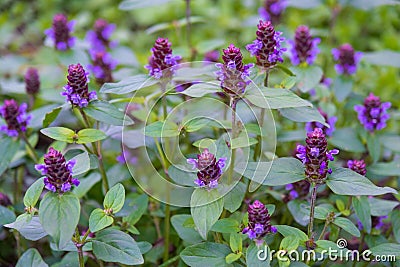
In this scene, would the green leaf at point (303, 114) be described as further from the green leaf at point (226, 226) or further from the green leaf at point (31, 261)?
the green leaf at point (31, 261)

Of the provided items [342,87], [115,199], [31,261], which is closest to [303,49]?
[342,87]

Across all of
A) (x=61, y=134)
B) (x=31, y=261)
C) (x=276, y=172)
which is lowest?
(x=31, y=261)

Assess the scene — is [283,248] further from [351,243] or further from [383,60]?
[383,60]

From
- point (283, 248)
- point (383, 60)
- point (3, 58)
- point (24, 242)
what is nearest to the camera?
point (283, 248)

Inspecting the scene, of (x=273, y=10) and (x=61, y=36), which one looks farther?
(x=273, y=10)

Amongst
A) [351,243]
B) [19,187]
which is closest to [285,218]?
[351,243]

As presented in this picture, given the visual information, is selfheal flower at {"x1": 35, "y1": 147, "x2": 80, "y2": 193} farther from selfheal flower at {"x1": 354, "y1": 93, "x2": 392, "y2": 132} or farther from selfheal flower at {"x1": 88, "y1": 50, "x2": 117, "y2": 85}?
selfheal flower at {"x1": 354, "y1": 93, "x2": 392, "y2": 132}

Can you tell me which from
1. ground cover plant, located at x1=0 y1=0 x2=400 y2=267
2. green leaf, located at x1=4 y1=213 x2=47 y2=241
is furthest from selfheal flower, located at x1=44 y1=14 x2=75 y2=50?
green leaf, located at x1=4 y1=213 x2=47 y2=241

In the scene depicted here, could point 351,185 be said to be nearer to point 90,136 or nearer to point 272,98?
point 272,98
